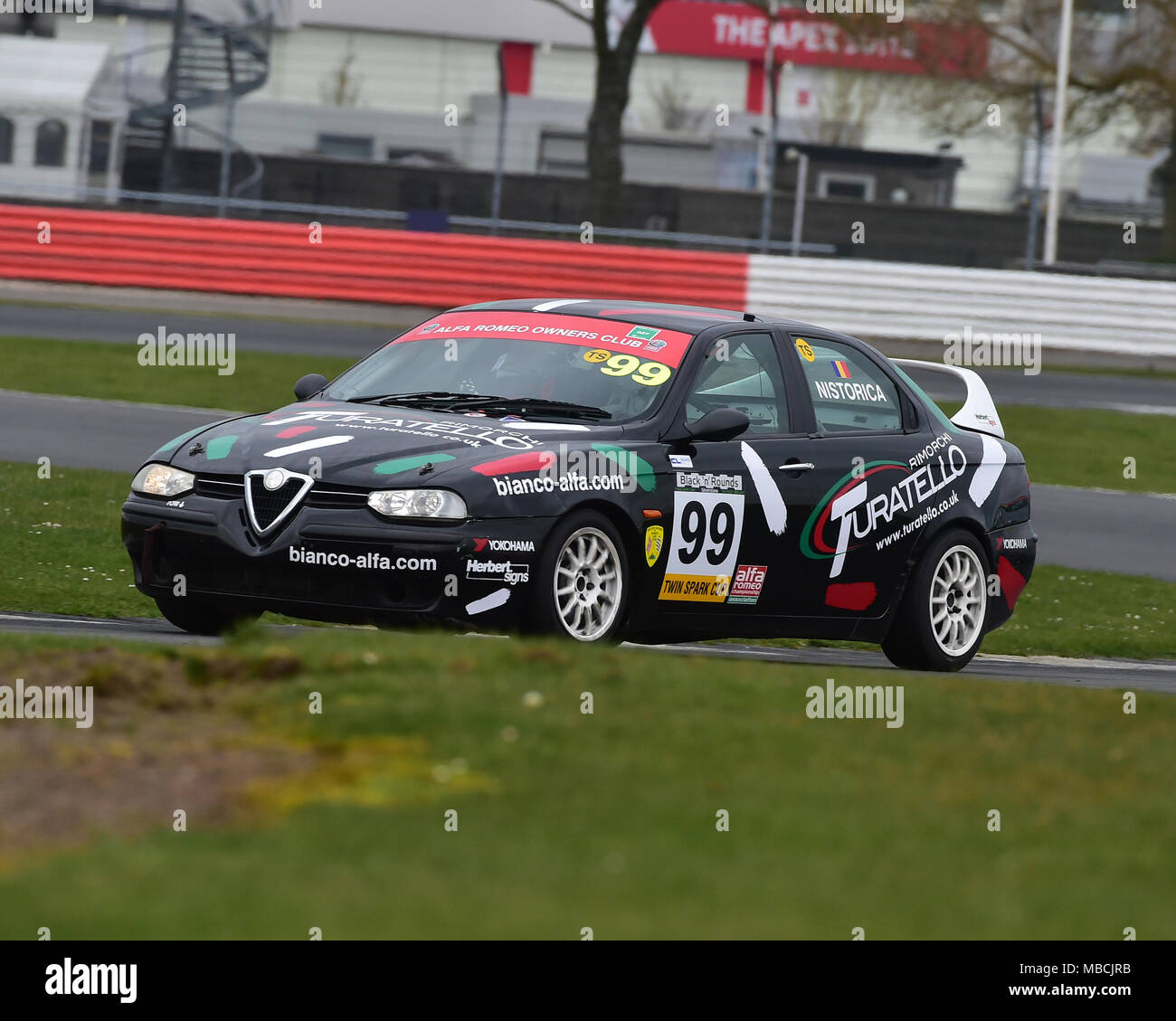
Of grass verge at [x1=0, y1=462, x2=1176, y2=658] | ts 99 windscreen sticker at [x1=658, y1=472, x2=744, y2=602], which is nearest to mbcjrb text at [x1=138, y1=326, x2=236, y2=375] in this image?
grass verge at [x1=0, y1=462, x2=1176, y2=658]

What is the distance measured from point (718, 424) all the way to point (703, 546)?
51cm

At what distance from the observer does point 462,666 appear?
6.50 meters

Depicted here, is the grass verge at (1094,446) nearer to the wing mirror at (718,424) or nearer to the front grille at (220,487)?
the wing mirror at (718,424)

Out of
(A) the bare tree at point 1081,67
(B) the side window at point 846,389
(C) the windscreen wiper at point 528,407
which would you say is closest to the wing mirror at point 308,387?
(C) the windscreen wiper at point 528,407

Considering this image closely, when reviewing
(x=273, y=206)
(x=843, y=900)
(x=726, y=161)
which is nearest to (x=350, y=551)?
(x=843, y=900)

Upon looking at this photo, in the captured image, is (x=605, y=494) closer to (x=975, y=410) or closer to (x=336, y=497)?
(x=336, y=497)

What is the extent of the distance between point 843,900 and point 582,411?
14.8ft

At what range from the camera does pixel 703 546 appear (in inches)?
347

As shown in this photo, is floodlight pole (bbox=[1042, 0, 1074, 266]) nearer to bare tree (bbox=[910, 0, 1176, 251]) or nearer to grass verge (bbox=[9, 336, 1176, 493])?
bare tree (bbox=[910, 0, 1176, 251])

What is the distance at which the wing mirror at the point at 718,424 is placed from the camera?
8.74 m

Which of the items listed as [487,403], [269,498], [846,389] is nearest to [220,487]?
[269,498]

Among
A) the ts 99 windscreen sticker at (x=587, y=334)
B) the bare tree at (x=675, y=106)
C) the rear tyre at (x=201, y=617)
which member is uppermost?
the bare tree at (x=675, y=106)

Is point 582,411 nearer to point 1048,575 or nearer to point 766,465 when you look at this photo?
point 766,465

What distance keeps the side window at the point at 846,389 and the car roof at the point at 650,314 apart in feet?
0.39
